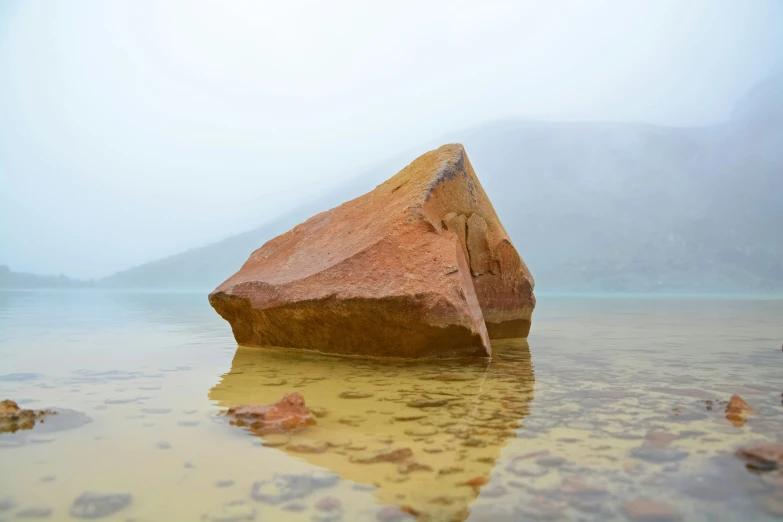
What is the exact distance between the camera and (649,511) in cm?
151

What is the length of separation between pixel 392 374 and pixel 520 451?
A: 75.1 inches

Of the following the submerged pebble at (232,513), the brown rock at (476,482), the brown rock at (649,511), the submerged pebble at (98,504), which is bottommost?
the brown rock at (649,511)

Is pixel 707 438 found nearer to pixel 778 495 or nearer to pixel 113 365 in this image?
pixel 778 495

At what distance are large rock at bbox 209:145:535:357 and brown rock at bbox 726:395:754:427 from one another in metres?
2.00

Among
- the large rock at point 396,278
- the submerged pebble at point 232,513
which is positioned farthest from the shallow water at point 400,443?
the large rock at point 396,278

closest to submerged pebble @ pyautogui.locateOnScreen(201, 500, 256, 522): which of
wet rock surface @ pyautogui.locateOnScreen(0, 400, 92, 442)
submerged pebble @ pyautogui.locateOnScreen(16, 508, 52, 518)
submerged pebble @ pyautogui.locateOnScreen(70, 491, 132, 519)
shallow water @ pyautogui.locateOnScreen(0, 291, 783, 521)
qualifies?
shallow water @ pyautogui.locateOnScreen(0, 291, 783, 521)

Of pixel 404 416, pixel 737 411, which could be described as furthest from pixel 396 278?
pixel 737 411

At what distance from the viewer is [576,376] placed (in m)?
3.78

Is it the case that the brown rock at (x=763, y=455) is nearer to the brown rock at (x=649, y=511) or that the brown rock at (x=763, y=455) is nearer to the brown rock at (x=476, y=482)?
the brown rock at (x=649, y=511)

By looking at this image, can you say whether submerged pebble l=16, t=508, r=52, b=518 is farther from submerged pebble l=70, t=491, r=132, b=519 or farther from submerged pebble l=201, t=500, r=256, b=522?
submerged pebble l=201, t=500, r=256, b=522

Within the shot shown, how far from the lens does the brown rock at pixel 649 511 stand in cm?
147

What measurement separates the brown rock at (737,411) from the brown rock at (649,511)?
1.17 m

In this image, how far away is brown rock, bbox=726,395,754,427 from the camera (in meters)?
2.46

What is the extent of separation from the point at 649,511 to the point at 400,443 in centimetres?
96
